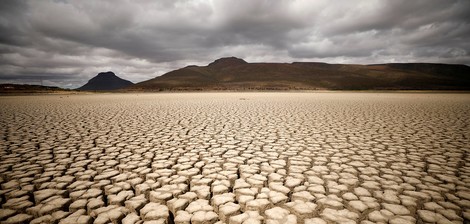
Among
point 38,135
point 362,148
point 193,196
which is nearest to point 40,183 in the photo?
point 193,196

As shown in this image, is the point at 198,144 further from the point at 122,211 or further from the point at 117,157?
the point at 122,211

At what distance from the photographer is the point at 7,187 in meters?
2.49

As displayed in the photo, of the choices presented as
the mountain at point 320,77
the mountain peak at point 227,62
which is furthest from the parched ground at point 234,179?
the mountain peak at point 227,62

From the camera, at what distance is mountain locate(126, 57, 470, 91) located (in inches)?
2835

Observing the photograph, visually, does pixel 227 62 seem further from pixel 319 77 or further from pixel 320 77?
pixel 320 77

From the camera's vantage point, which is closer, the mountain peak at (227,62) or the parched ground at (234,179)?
the parched ground at (234,179)

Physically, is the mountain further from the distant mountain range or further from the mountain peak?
the mountain peak

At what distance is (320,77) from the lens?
87.8 metres

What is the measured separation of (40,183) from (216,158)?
222 centimetres

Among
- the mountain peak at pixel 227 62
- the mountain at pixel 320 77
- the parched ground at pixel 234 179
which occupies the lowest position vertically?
the parched ground at pixel 234 179

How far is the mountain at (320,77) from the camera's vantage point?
72.0m

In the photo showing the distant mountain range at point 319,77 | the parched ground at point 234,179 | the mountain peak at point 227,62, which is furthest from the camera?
the mountain peak at point 227,62

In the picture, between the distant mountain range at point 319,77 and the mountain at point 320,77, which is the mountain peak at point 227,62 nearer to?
the distant mountain range at point 319,77

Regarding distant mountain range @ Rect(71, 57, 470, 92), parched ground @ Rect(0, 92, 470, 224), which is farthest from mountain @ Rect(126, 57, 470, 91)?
parched ground @ Rect(0, 92, 470, 224)
